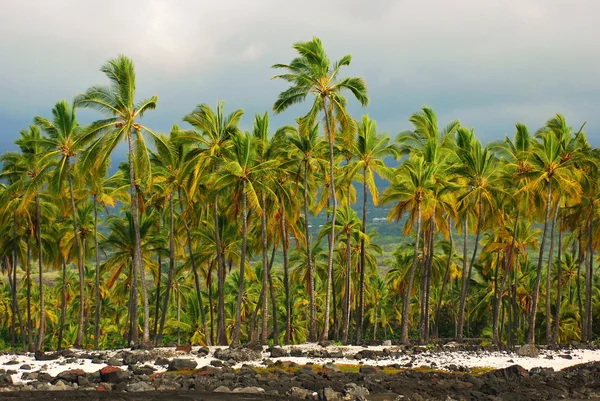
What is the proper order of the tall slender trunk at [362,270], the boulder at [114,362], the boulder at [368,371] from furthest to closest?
the tall slender trunk at [362,270]
the boulder at [114,362]
the boulder at [368,371]

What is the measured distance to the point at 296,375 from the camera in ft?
84.2

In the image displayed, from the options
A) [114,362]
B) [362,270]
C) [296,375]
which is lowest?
[296,375]

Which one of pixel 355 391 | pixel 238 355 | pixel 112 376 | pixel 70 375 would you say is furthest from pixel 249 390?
pixel 238 355

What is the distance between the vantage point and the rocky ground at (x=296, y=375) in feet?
73.3

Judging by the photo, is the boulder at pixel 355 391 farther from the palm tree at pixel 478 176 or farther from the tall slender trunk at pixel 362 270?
the palm tree at pixel 478 176

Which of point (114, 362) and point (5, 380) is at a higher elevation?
point (114, 362)

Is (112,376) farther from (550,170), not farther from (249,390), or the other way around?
(550,170)

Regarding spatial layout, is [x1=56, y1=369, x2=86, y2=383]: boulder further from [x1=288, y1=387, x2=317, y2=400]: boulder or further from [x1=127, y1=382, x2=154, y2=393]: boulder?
[x1=288, y1=387, x2=317, y2=400]: boulder

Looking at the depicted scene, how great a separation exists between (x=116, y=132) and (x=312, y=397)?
18.3m

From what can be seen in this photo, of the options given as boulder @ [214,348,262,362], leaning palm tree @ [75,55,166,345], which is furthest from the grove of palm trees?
boulder @ [214,348,262,362]

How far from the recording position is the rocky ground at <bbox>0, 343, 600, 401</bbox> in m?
22.3

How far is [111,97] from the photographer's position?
112 ft

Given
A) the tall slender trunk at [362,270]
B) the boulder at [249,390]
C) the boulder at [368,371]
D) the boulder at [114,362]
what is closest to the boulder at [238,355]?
the boulder at [114,362]

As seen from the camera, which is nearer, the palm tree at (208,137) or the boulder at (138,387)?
the boulder at (138,387)
